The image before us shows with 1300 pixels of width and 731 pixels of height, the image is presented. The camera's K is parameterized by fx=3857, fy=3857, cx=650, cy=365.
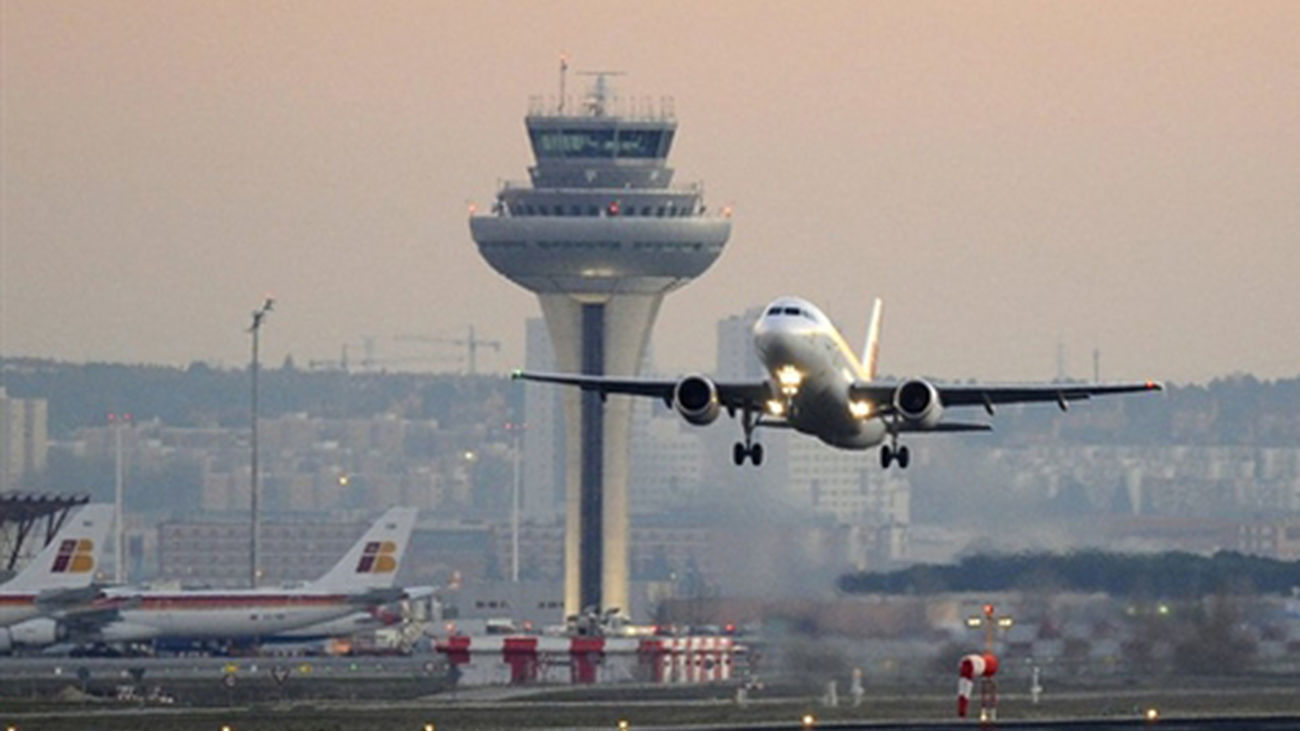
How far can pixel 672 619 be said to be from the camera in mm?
190750

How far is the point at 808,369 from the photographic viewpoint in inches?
4296

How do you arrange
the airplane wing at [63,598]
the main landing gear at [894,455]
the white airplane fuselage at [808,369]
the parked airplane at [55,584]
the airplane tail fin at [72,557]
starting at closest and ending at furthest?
the white airplane fuselage at [808,369] → the main landing gear at [894,455] → the parked airplane at [55,584] → the airplane wing at [63,598] → the airplane tail fin at [72,557]

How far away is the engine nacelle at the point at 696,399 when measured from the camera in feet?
359

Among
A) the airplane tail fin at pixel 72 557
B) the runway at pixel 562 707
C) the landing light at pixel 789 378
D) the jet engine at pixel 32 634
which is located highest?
the landing light at pixel 789 378

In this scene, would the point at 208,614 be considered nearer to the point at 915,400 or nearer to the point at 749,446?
the point at 749,446

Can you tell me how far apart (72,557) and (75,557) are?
0.27m

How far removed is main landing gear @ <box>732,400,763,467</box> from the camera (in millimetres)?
113688

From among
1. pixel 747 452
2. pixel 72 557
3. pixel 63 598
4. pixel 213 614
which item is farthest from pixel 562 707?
pixel 213 614

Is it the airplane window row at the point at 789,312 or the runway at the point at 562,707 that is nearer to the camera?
the airplane window row at the point at 789,312

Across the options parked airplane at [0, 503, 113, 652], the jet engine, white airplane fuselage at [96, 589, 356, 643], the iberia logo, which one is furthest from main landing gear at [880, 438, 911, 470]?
white airplane fuselage at [96, 589, 356, 643]

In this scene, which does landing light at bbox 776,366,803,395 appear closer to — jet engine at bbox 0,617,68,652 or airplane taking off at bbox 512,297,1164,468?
airplane taking off at bbox 512,297,1164,468

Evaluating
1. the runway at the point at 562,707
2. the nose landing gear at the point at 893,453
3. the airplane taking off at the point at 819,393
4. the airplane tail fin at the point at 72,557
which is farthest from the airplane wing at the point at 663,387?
the airplane tail fin at the point at 72,557

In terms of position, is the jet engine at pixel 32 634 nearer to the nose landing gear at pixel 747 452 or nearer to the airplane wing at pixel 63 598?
the airplane wing at pixel 63 598

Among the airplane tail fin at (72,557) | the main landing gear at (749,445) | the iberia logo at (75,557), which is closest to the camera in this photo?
the main landing gear at (749,445)
